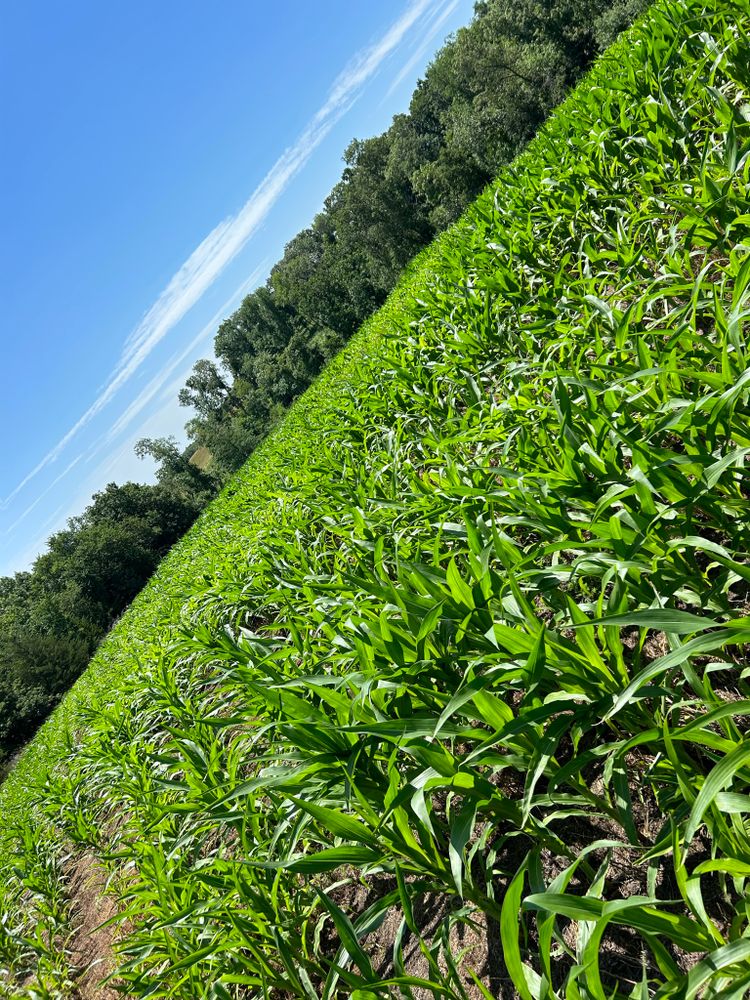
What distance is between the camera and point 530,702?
1251 millimetres

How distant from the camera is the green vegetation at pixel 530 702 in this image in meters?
1.12

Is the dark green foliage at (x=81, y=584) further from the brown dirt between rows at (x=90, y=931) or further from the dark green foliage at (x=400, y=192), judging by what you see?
the brown dirt between rows at (x=90, y=931)

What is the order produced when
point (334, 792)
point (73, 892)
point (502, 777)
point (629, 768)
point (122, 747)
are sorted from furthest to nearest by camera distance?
point (73, 892) < point (122, 747) < point (502, 777) < point (334, 792) < point (629, 768)

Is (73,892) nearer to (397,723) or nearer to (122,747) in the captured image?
(122,747)

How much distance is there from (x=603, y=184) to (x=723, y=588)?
3193 mm

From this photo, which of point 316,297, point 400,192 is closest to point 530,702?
point 400,192

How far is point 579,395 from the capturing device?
6.99 ft

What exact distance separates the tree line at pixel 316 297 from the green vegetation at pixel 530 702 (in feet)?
80.7

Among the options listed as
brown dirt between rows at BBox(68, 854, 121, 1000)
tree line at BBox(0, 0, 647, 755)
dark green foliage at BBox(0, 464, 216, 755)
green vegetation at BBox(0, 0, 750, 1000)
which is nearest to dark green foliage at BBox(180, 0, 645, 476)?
tree line at BBox(0, 0, 647, 755)

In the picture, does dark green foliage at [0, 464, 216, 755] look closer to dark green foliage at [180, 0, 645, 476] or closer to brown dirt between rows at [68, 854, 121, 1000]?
dark green foliage at [180, 0, 645, 476]

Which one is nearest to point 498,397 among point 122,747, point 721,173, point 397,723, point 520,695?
point 721,173

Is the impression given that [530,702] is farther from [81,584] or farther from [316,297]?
[316,297]

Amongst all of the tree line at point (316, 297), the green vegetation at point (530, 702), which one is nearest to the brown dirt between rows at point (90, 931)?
the green vegetation at point (530, 702)

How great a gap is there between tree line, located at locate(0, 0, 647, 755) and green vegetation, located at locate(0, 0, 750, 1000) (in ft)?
80.7
